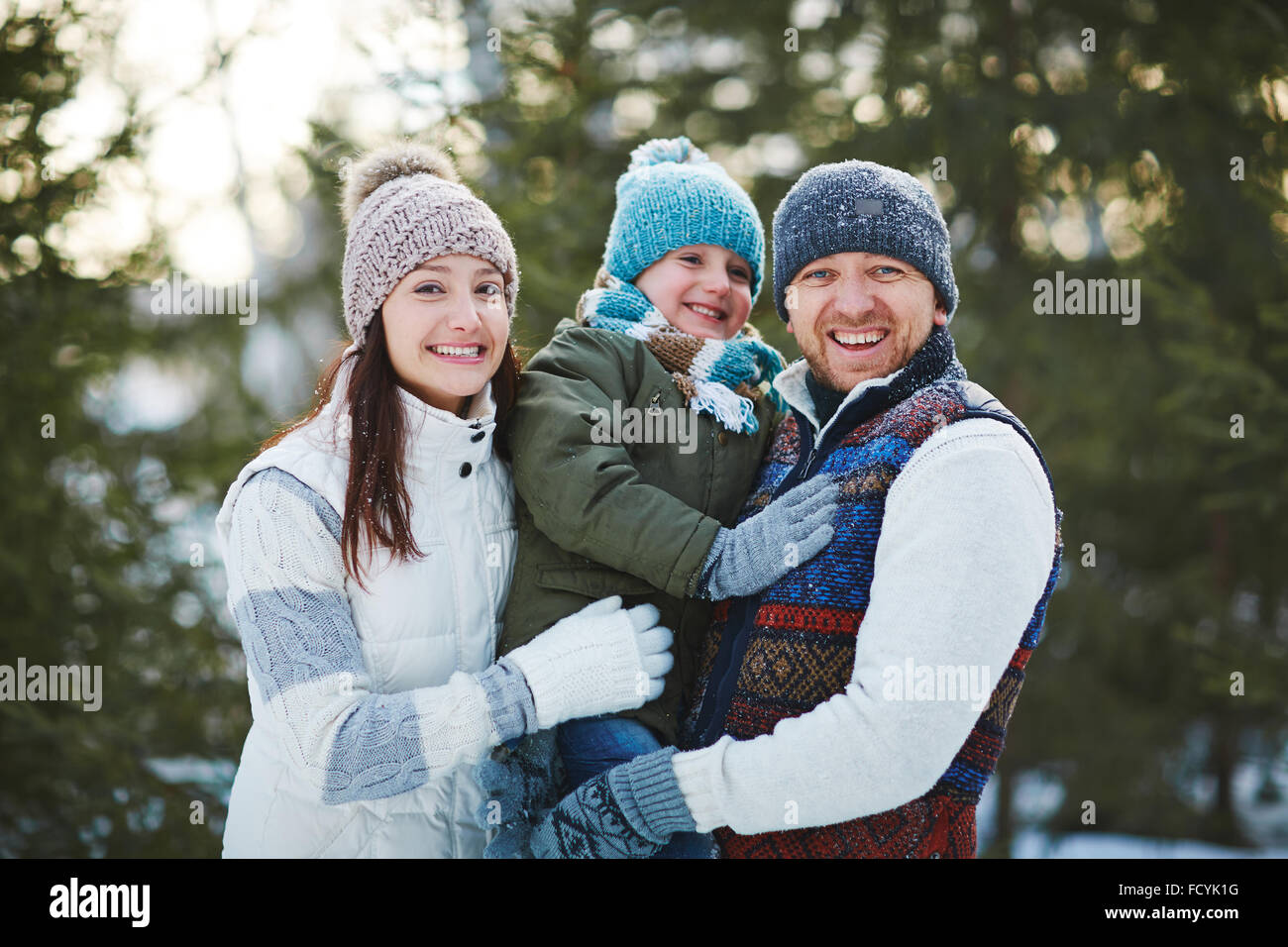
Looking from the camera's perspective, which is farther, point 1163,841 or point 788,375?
point 1163,841

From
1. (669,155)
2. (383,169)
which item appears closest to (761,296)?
(669,155)

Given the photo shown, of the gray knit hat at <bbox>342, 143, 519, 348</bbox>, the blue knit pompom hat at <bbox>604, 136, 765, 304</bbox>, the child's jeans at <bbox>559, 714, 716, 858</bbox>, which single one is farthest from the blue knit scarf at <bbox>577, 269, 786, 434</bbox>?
the child's jeans at <bbox>559, 714, 716, 858</bbox>

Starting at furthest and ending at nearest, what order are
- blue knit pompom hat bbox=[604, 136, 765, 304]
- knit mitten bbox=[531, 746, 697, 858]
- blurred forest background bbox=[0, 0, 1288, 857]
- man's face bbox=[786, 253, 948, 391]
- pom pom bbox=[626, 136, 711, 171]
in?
blurred forest background bbox=[0, 0, 1288, 857]
pom pom bbox=[626, 136, 711, 171]
blue knit pompom hat bbox=[604, 136, 765, 304]
man's face bbox=[786, 253, 948, 391]
knit mitten bbox=[531, 746, 697, 858]

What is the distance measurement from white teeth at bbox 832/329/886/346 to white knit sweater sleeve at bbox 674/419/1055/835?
372 millimetres

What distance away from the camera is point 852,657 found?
2.02 metres

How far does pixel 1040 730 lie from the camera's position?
681cm

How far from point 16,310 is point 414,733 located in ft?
11.8

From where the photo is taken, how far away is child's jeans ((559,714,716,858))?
2.12 meters

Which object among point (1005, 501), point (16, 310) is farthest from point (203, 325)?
point (1005, 501)

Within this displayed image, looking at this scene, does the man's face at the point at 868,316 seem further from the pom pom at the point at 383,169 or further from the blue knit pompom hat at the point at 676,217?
the pom pom at the point at 383,169

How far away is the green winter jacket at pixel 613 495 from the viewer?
2.25 meters

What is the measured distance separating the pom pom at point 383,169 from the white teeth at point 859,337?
Result: 1.05 metres

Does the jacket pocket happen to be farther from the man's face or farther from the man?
the man's face
